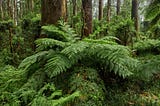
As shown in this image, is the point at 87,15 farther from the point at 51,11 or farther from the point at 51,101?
the point at 51,101

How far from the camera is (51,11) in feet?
23.7

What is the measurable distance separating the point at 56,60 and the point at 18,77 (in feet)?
5.17

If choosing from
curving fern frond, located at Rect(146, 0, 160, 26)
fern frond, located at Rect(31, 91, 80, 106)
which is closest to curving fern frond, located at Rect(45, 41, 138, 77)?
fern frond, located at Rect(31, 91, 80, 106)

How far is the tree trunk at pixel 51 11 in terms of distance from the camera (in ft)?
23.7

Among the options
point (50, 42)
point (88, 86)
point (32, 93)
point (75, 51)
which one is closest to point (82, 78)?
point (88, 86)

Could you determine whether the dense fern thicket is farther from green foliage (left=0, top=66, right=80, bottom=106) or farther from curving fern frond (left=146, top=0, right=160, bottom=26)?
curving fern frond (left=146, top=0, right=160, bottom=26)

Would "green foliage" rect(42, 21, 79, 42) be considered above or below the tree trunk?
below

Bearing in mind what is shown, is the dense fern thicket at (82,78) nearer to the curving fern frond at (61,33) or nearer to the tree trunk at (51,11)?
the curving fern frond at (61,33)

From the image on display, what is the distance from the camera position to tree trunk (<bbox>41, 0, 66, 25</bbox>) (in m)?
7.22

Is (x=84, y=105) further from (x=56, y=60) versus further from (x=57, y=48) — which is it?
(x=57, y=48)

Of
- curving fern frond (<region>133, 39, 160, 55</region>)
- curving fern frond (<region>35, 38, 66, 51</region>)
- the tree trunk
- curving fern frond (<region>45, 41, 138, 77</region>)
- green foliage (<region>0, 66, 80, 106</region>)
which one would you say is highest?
the tree trunk

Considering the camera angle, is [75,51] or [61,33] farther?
[61,33]

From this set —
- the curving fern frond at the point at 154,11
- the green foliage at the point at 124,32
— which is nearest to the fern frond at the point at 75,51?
the curving fern frond at the point at 154,11

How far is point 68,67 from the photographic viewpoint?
5.23 metres
